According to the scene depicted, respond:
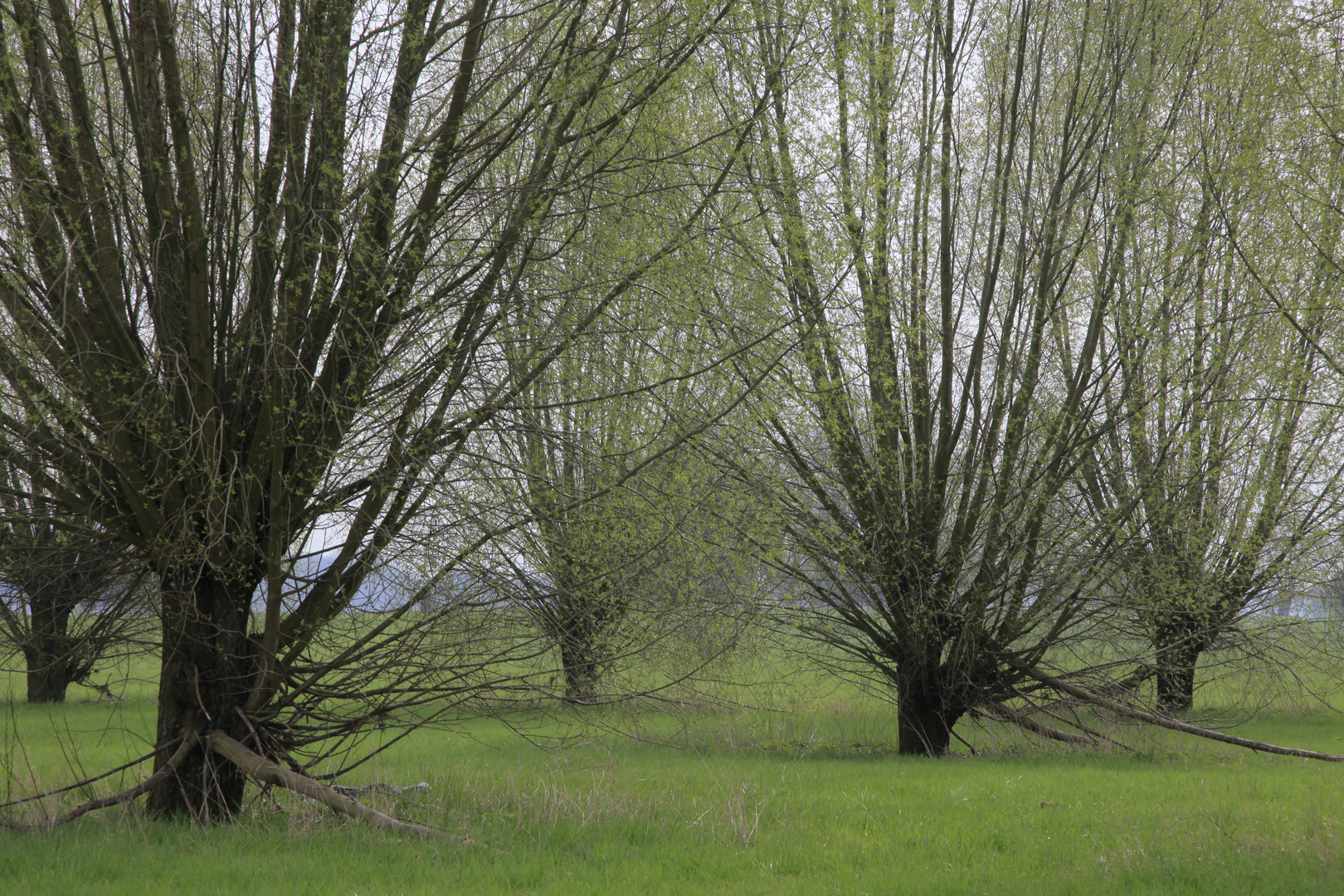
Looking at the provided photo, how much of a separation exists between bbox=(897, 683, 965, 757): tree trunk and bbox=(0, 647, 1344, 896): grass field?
1061 mm

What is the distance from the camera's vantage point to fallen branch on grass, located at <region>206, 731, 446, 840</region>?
192 inches

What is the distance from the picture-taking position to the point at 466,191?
18.1 feet

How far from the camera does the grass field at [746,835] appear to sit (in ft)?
14.3

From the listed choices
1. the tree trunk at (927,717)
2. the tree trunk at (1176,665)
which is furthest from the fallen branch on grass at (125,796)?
the tree trunk at (1176,665)

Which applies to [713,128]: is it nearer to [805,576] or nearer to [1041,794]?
[805,576]

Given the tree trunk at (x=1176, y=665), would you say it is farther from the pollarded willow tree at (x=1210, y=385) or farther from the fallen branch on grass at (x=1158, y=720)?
the fallen branch on grass at (x=1158, y=720)

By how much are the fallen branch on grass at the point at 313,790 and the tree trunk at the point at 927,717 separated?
22.2 ft

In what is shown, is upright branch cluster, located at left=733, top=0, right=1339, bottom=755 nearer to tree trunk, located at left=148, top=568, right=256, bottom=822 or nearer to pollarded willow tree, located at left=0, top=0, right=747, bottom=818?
pollarded willow tree, located at left=0, top=0, right=747, bottom=818

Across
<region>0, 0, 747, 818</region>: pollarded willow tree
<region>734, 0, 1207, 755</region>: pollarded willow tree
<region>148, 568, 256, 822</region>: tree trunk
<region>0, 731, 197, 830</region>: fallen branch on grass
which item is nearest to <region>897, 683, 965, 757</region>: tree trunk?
<region>734, 0, 1207, 755</region>: pollarded willow tree

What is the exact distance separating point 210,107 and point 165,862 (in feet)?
15.0

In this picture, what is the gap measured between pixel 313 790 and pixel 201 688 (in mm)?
1097

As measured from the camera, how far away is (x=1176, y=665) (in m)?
11.6

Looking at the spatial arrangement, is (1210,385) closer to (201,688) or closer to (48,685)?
(201,688)

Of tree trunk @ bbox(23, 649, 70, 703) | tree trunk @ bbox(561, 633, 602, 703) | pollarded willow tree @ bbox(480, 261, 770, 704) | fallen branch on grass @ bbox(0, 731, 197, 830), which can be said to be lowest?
tree trunk @ bbox(23, 649, 70, 703)
